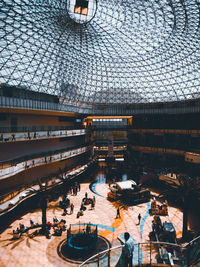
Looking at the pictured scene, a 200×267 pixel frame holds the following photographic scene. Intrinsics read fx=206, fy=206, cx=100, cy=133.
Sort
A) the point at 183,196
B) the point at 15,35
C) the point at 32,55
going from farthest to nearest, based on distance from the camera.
→ the point at 32,55, the point at 15,35, the point at 183,196

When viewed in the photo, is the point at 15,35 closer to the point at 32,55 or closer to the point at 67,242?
the point at 32,55

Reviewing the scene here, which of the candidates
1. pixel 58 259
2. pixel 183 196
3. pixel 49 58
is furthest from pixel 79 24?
pixel 58 259

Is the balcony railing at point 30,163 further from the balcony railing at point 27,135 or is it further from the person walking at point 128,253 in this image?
the person walking at point 128,253

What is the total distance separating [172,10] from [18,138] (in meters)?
33.5

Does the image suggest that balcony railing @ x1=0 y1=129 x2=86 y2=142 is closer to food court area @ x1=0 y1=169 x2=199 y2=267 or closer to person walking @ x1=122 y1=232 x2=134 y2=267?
food court area @ x1=0 y1=169 x2=199 y2=267

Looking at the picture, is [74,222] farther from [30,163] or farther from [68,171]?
[68,171]

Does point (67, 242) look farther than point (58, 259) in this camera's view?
Yes

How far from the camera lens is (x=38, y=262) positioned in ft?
67.6

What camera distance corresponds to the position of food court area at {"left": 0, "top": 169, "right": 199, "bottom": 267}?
37.7ft

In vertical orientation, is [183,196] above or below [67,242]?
above

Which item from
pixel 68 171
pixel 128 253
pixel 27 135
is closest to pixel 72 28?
pixel 27 135

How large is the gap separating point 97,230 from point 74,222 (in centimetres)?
451

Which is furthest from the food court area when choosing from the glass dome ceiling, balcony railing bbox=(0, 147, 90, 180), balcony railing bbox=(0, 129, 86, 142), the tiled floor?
the glass dome ceiling

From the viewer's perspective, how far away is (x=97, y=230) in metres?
26.3
